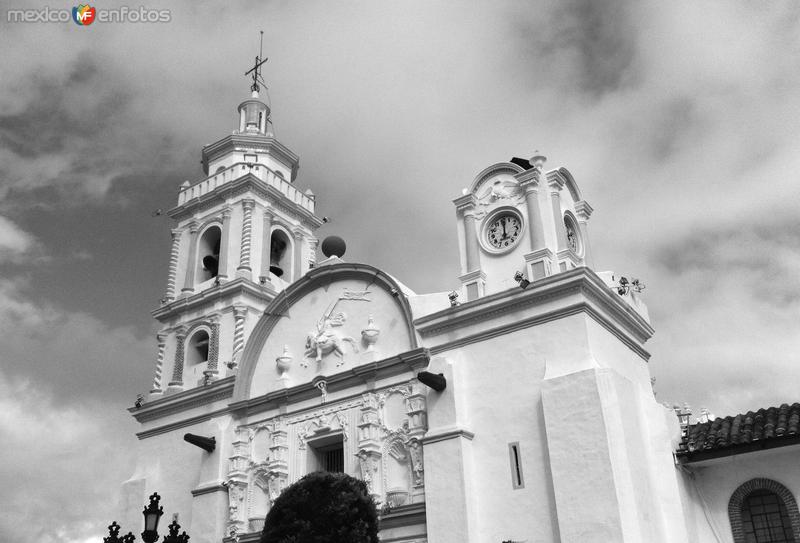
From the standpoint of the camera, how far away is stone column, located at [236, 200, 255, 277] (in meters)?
25.0

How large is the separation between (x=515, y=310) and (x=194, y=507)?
33.7ft

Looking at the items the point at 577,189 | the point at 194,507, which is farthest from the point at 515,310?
the point at 194,507

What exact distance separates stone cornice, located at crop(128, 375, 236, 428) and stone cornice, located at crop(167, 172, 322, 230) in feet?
22.5

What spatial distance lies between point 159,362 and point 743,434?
17.4 metres

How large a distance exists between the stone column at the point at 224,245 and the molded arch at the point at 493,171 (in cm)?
952

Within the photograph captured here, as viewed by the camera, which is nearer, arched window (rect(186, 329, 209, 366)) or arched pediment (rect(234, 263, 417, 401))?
arched pediment (rect(234, 263, 417, 401))

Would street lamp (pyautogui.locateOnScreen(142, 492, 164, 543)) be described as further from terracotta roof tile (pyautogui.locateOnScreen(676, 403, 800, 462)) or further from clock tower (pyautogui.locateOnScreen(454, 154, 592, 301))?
terracotta roof tile (pyautogui.locateOnScreen(676, 403, 800, 462))

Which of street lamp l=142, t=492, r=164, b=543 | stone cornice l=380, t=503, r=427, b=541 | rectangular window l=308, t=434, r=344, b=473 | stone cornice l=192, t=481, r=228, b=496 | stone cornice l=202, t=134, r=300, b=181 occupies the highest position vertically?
stone cornice l=202, t=134, r=300, b=181

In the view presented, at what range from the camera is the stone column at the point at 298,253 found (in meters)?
27.3

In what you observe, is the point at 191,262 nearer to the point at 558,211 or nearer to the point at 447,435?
the point at 447,435

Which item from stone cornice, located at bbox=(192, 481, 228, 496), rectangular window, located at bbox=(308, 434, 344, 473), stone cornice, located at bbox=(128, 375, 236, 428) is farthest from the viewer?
stone cornice, located at bbox=(128, 375, 236, 428)

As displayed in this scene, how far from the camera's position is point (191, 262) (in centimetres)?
2648

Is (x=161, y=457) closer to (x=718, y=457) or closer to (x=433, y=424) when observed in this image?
(x=433, y=424)

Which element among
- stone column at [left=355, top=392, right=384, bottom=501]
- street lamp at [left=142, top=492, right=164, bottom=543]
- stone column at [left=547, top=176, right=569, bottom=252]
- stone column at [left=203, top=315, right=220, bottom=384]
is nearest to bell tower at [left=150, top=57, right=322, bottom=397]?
stone column at [left=203, top=315, right=220, bottom=384]
